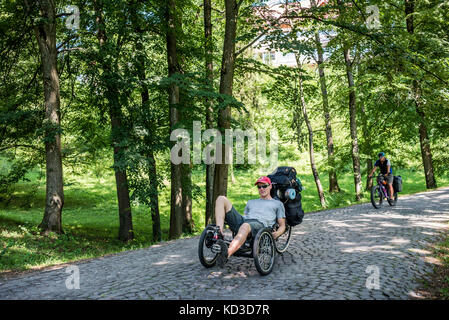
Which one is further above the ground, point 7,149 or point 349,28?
point 349,28

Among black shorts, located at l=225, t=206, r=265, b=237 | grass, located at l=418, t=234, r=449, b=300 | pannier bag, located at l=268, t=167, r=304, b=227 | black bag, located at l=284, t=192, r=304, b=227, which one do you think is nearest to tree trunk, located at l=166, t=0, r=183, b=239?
pannier bag, located at l=268, t=167, r=304, b=227

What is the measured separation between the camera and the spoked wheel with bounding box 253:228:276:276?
215 inches

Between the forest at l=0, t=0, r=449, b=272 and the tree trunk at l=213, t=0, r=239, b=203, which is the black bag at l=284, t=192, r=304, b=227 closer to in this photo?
the forest at l=0, t=0, r=449, b=272

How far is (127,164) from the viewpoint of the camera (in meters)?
11.7

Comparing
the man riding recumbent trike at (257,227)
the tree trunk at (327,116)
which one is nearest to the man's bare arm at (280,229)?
the man riding recumbent trike at (257,227)

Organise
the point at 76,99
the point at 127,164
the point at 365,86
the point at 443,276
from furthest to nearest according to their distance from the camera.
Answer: the point at 365,86 → the point at 76,99 → the point at 127,164 → the point at 443,276

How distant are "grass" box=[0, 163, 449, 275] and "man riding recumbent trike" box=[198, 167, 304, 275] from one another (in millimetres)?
4575

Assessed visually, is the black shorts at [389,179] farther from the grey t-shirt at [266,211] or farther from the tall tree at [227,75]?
the grey t-shirt at [266,211]

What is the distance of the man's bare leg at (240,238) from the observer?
217 inches

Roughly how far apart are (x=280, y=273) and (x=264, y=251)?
0.42 m

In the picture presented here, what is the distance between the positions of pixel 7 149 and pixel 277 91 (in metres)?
11.3

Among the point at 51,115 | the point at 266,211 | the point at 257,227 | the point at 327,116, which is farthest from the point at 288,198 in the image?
the point at 327,116
